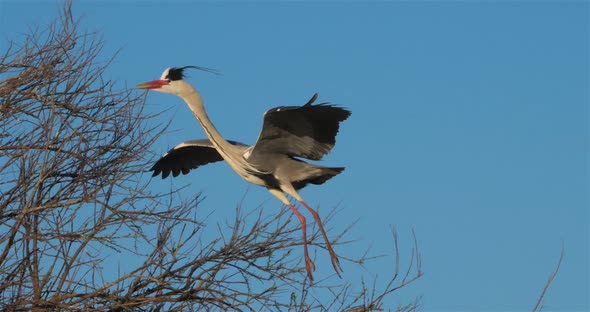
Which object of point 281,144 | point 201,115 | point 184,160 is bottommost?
point 281,144

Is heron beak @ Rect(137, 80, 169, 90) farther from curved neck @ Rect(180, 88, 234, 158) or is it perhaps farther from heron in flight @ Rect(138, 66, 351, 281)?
curved neck @ Rect(180, 88, 234, 158)

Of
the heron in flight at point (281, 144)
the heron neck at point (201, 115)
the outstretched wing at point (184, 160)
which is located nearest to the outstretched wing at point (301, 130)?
the heron in flight at point (281, 144)

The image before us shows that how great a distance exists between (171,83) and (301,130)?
5.27ft

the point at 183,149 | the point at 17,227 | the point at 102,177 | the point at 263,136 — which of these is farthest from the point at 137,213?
the point at 183,149

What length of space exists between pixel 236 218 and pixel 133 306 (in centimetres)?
100

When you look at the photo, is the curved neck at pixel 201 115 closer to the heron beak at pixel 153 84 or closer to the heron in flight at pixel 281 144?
the heron in flight at pixel 281 144

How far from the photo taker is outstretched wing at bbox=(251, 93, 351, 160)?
8477 millimetres

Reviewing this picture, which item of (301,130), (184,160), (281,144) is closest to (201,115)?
(281,144)

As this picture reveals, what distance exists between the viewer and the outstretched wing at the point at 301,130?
8.48 metres

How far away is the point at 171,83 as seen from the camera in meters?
9.59

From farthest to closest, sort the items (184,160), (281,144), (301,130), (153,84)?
(184,160)
(153,84)
(281,144)
(301,130)

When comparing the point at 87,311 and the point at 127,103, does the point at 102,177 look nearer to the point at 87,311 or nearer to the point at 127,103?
the point at 127,103

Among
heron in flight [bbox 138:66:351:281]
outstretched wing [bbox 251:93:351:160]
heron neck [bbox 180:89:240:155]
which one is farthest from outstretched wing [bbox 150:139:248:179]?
outstretched wing [bbox 251:93:351:160]

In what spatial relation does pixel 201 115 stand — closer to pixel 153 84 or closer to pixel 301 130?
pixel 153 84
